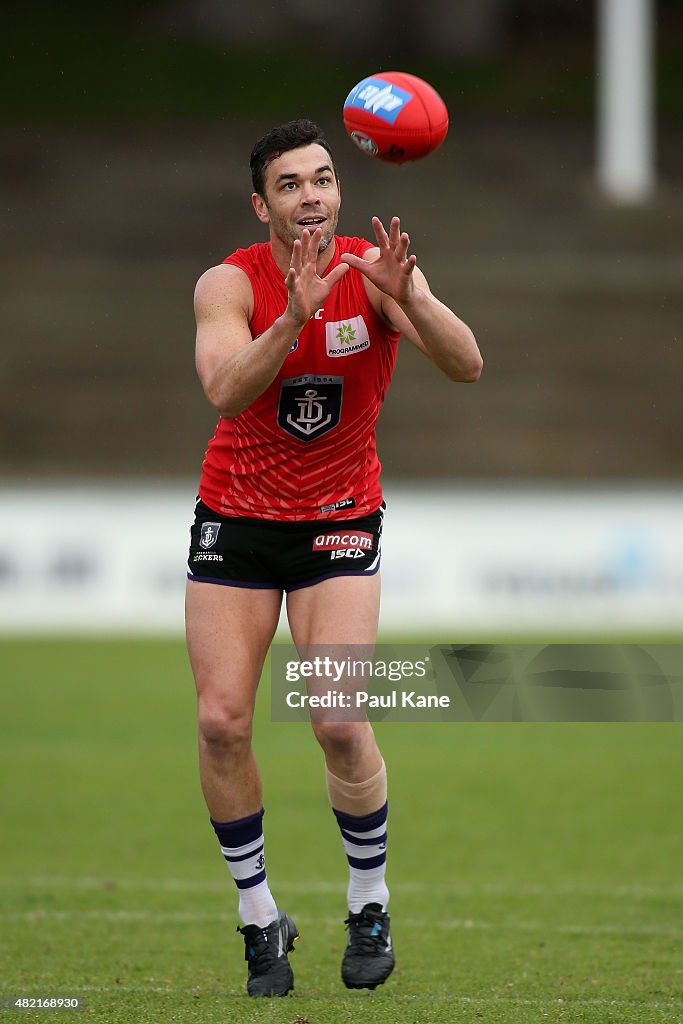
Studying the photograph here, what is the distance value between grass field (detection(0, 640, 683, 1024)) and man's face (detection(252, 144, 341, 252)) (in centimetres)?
243

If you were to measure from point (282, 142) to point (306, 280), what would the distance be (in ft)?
1.96

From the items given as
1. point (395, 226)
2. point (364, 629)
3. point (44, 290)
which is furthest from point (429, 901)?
point (44, 290)

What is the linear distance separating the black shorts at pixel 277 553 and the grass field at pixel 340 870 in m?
1.33

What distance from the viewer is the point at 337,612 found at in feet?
16.7

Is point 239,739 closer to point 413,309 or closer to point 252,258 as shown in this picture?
point 413,309

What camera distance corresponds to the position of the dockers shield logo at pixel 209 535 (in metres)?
5.23

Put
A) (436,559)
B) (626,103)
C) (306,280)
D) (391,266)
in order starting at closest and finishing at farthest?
(306,280) < (391,266) < (436,559) < (626,103)

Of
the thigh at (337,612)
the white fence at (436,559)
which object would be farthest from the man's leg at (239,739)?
the white fence at (436,559)

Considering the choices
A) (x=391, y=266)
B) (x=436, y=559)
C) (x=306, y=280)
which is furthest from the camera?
(x=436, y=559)

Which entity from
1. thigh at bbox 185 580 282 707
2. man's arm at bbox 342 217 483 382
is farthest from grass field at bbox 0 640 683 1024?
man's arm at bbox 342 217 483 382

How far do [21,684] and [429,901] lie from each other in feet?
Result: 23.1

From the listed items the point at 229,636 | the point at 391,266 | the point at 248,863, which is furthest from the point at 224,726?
the point at 391,266

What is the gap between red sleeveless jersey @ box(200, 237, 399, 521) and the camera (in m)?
5.13

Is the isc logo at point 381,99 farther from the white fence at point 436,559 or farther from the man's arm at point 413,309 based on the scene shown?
the white fence at point 436,559
